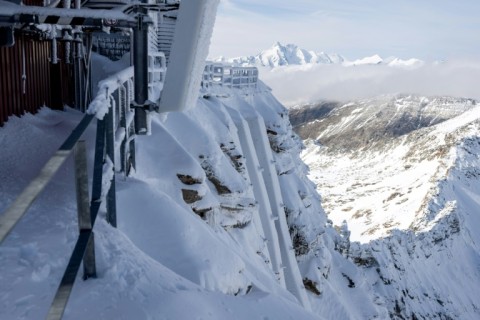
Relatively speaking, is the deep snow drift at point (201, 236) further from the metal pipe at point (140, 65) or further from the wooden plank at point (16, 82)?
the metal pipe at point (140, 65)

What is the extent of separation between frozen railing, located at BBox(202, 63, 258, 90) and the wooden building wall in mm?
9291

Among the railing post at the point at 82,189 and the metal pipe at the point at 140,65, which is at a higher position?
the metal pipe at the point at 140,65

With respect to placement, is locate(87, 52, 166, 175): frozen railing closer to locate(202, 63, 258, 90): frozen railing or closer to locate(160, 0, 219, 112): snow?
locate(160, 0, 219, 112): snow

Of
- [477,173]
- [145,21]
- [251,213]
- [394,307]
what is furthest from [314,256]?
[477,173]

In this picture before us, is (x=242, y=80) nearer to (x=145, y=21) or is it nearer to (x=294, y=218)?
(x=294, y=218)

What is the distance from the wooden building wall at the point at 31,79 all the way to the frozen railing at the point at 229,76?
9291mm

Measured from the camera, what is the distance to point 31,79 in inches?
345

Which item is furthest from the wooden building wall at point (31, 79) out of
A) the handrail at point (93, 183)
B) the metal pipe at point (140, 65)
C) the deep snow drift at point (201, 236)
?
the metal pipe at point (140, 65)

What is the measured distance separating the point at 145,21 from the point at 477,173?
11251 centimetres

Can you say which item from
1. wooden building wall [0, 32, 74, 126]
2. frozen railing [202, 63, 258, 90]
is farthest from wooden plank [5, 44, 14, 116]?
frozen railing [202, 63, 258, 90]

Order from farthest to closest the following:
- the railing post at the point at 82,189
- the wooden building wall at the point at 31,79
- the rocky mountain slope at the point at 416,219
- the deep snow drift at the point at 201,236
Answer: the rocky mountain slope at the point at 416,219, the wooden building wall at the point at 31,79, the deep snow drift at the point at 201,236, the railing post at the point at 82,189

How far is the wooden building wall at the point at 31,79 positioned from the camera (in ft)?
24.3

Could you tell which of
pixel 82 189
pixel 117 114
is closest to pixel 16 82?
pixel 117 114

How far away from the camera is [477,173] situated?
342ft
